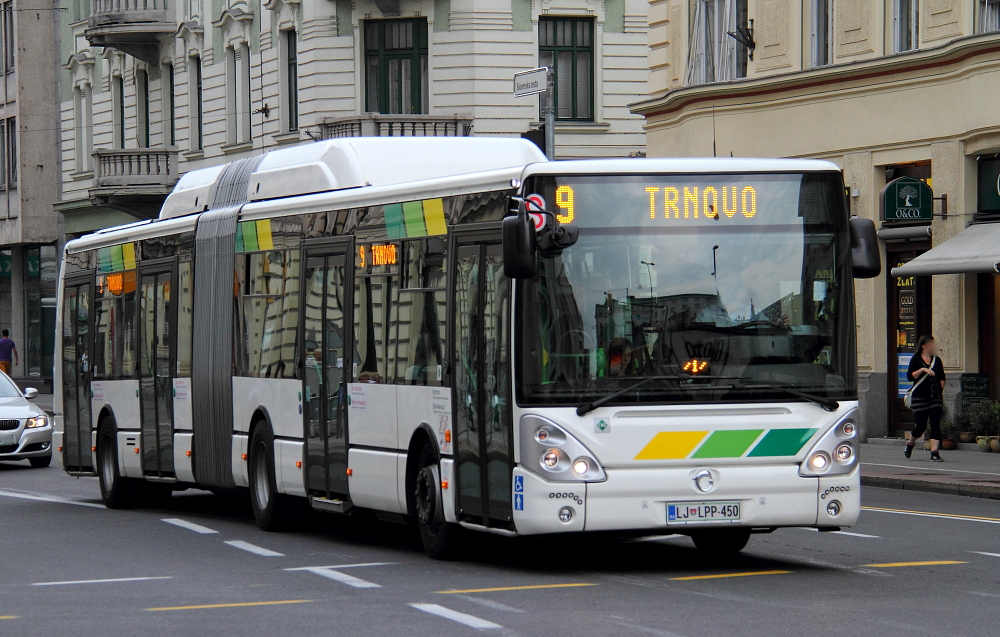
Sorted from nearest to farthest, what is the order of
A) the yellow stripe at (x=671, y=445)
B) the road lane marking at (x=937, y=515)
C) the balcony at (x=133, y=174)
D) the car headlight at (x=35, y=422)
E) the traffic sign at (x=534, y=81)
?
1. the yellow stripe at (x=671, y=445)
2. the road lane marking at (x=937, y=515)
3. the traffic sign at (x=534, y=81)
4. the car headlight at (x=35, y=422)
5. the balcony at (x=133, y=174)

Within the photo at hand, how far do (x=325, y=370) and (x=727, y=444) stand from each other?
3924mm

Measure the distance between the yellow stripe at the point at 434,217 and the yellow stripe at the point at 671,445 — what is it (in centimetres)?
217

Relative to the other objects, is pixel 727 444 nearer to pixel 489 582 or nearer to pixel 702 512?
pixel 702 512

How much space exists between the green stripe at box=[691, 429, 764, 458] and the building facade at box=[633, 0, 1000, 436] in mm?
13072

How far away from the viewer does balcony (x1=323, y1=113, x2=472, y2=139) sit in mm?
A: 34000

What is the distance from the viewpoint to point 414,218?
12.5m

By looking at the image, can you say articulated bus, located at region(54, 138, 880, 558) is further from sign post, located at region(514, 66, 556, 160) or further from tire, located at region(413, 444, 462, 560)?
sign post, located at region(514, 66, 556, 160)

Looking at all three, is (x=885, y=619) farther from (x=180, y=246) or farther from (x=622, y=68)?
(x=622, y=68)

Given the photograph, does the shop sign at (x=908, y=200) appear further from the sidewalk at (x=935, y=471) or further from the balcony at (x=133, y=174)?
the balcony at (x=133, y=174)

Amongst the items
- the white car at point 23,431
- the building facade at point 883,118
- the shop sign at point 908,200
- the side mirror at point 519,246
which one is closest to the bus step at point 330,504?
the side mirror at point 519,246

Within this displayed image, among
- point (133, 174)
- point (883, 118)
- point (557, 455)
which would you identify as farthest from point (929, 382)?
point (133, 174)

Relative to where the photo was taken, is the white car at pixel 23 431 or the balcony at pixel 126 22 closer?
the white car at pixel 23 431

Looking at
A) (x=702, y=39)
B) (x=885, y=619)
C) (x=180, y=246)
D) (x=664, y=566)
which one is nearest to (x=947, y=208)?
(x=702, y=39)

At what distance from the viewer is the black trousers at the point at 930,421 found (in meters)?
22.2
